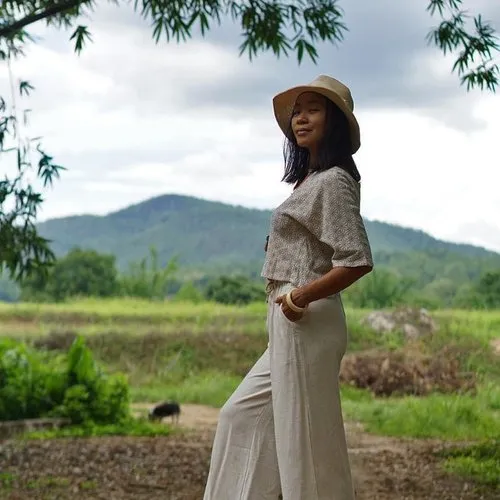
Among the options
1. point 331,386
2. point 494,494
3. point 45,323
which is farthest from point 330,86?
point 45,323

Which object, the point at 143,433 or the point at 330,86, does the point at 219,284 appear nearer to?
the point at 143,433

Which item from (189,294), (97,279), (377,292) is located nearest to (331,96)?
(377,292)

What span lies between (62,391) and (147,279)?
270cm

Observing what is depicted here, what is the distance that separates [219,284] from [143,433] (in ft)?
8.77

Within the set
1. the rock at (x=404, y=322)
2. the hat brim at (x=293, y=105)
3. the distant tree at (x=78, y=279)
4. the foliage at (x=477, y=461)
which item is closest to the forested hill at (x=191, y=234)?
the distant tree at (x=78, y=279)

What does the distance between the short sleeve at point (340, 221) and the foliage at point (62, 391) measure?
3914mm

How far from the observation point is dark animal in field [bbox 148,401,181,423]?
6207 millimetres

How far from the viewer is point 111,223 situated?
1017cm

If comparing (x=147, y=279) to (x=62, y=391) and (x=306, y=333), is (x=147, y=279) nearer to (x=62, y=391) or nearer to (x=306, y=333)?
(x=62, y=391)

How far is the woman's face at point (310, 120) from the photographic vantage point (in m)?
2.18

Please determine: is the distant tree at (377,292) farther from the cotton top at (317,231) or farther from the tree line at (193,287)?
the cotton top at (317,231)

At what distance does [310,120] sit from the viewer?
2.18m

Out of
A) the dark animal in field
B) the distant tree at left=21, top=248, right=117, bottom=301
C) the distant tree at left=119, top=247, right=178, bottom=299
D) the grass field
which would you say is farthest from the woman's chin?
the distant tree at left=119, top=247, right=178, bottom=299

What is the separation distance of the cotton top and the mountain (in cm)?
598
